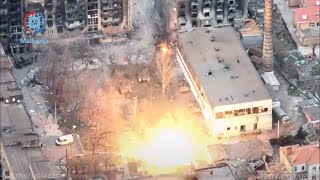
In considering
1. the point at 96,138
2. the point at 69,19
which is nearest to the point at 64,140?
the point at 96,138

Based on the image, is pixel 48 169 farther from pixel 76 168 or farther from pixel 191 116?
pixel 191 116

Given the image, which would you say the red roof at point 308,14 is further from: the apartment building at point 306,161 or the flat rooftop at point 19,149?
the flat rooftop at point 19,149

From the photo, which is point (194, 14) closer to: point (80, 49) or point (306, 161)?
point (80, 49)

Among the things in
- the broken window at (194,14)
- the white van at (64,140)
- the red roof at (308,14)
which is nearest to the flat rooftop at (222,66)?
the broken window at (194,14)

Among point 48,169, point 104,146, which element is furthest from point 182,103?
point 48,169

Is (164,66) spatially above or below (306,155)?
above

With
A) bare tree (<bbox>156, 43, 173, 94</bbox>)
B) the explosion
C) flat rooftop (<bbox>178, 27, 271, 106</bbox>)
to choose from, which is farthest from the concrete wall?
bare tree (<bbox>156, 43, 173, 94</bbox>)
